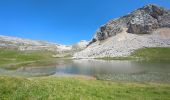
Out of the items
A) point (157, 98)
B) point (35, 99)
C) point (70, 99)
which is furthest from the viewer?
point (157, 98)

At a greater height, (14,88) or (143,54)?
(143,54)

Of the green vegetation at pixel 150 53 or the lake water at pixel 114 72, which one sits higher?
the green vegetation at pixel 150 53

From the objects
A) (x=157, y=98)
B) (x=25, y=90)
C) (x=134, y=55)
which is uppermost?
(x=134, y=55)

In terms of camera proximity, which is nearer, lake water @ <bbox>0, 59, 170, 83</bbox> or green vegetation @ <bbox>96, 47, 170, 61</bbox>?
lake water @ <bbox>0, 59, 170, 83</bbox>

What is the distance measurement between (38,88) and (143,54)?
173 m

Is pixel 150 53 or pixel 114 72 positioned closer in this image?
pixel 114 72

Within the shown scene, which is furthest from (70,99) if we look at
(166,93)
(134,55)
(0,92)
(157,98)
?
(134,55)

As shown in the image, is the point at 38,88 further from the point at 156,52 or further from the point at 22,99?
the point at 156,52

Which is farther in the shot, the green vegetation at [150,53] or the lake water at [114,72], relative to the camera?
the green vegetation at [150,53]

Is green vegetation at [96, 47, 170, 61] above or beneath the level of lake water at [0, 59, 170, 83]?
above

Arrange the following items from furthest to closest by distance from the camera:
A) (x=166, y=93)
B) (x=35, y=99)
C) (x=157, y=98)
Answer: (x=166, y=93) → (x=157, y=98) → (x=35, y=99)

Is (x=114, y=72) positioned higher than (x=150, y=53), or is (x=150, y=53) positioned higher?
(x=150, y=53)

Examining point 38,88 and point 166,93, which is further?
point 166,93

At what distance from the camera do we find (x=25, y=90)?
18797 millimetres
